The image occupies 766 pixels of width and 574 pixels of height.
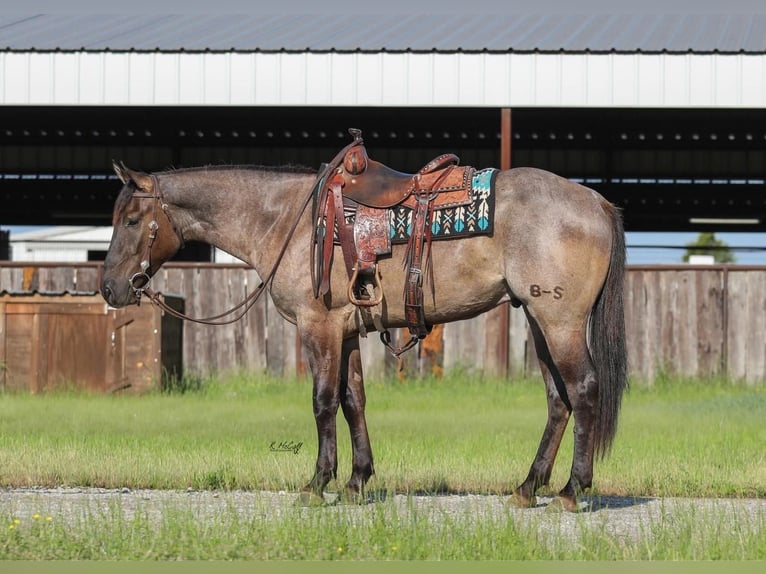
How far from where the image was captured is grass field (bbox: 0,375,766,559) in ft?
21.5

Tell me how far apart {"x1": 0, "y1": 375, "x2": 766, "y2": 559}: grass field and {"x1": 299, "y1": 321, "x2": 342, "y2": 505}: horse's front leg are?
2.03 ft

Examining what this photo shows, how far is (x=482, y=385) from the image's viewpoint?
18.6 m

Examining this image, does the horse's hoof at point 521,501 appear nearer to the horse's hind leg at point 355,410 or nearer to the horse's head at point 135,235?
the horse's hind leg at point 355,410

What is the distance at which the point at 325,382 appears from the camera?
27.7 ft

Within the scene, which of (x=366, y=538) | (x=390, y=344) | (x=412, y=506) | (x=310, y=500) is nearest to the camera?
(x=366, y=538)

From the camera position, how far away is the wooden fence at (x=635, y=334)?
770 inches

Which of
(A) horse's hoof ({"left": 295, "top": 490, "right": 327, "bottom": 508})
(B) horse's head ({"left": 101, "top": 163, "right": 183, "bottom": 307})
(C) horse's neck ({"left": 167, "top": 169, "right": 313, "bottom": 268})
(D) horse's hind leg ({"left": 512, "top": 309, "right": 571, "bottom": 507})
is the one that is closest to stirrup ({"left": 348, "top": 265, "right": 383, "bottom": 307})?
(C) horse's neck ({"left": 167, "top": 169, "right": 313, "bottom": 268})

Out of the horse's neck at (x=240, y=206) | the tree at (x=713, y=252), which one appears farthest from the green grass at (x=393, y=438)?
the tree at (x=713, y=252)

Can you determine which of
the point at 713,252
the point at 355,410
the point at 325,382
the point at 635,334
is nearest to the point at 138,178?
the point at 325,382

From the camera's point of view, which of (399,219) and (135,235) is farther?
(135,235)

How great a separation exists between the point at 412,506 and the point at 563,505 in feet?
3.53

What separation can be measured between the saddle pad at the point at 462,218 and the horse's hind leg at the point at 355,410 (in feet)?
3.14
